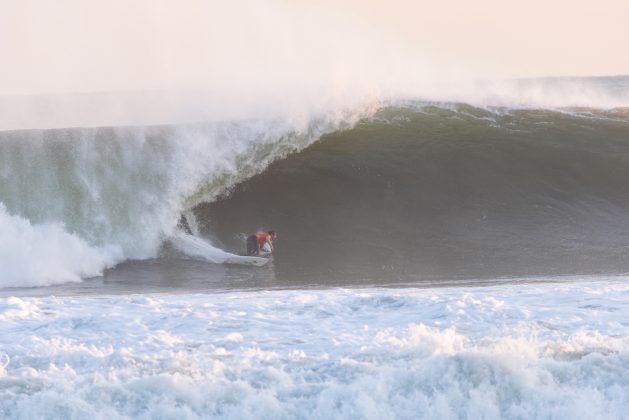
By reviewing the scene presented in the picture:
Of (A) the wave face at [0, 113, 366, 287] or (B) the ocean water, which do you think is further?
(A) the wave face at [0, 113, 366, 287]

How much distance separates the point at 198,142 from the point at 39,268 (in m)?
4.64

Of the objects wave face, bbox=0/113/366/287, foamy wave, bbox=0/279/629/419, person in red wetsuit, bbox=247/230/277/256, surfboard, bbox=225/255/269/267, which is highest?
wave face, bbox=0/113/366/287

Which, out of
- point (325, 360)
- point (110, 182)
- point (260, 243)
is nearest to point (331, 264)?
point (260, 243)

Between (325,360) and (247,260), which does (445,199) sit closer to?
(247,260)

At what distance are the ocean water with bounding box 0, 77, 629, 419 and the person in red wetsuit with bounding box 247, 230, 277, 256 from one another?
39cm

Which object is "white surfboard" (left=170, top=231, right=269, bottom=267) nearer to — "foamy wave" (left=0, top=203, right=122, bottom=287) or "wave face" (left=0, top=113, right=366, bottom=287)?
"wave face" (left=0, top=113, right=366, bottom=287)

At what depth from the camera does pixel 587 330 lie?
8062 millimetres

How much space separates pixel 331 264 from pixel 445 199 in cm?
380

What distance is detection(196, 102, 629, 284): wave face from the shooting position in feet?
46.0

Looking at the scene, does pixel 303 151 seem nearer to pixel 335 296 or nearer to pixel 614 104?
pixel 335 296

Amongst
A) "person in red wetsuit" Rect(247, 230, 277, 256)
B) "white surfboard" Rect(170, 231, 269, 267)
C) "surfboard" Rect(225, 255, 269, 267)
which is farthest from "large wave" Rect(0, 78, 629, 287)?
"surfboard" Rect(225, 255, 269, 267)

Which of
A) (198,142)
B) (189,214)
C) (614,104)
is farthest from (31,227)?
(614,104)

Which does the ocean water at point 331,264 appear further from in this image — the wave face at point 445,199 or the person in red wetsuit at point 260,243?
the person in red wetsuit at point 260,243

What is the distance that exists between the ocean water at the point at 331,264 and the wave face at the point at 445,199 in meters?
0.06
